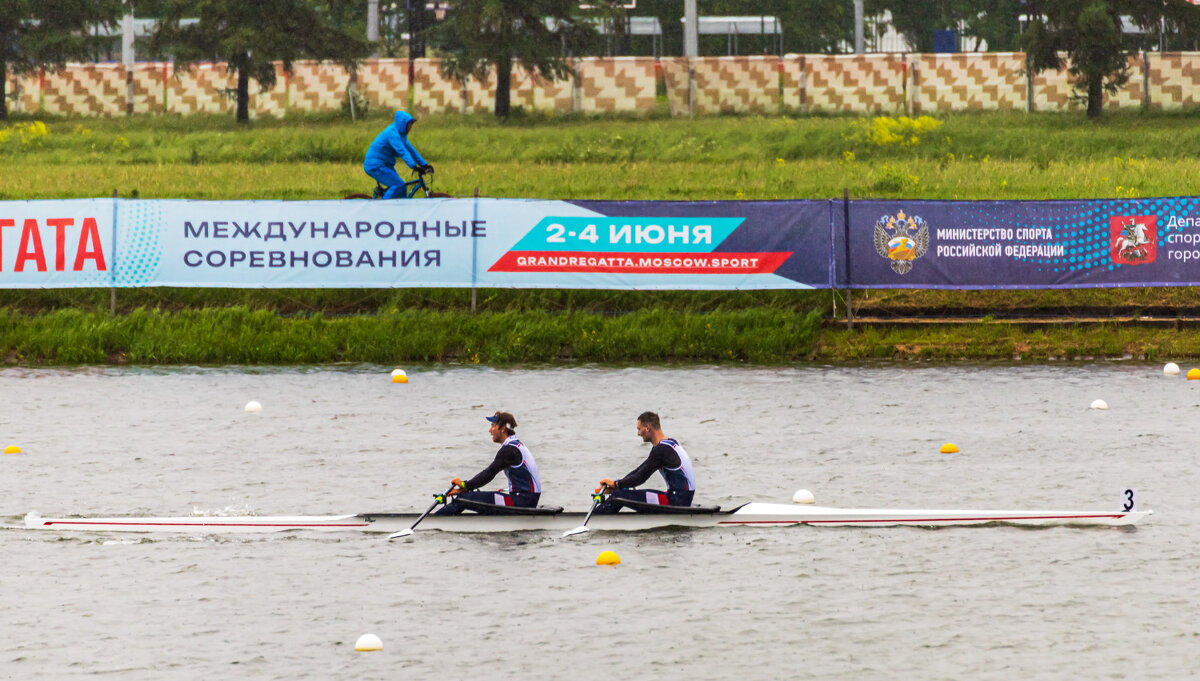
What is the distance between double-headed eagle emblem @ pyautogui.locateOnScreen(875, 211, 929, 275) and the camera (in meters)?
25.2

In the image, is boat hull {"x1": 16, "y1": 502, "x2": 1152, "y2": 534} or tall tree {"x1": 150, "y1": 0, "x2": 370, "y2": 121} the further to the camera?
tall tree {"x1": 150, "y1": 0, "x2": 370, "y2": 121}

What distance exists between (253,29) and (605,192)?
863 inches

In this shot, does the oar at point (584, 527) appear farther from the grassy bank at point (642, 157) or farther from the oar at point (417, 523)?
the grassy bank at point (642, 157)

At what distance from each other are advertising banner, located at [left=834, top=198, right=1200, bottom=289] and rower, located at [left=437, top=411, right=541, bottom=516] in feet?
35.6

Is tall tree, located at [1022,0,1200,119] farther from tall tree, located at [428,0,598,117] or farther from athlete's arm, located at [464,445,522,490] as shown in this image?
athlete's arm, located at [464,445,522,490]

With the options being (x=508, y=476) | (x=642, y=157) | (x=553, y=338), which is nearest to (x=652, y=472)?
(x=508, y=476)

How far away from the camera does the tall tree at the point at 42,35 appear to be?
52.6m

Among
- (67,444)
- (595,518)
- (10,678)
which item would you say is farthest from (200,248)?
(10,678)

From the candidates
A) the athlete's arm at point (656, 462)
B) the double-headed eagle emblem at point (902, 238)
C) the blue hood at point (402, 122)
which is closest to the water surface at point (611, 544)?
the athlete's arm at point (656, 462)

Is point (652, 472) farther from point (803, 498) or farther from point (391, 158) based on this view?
point (391, 158)

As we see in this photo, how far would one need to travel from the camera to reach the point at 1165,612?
41.2ft

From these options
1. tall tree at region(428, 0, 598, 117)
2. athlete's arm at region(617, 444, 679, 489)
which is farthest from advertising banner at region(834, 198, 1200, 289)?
tall tree at region(428, 0, 598, 117)

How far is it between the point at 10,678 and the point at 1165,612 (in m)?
8.40

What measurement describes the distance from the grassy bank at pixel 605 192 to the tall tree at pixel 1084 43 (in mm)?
1209
